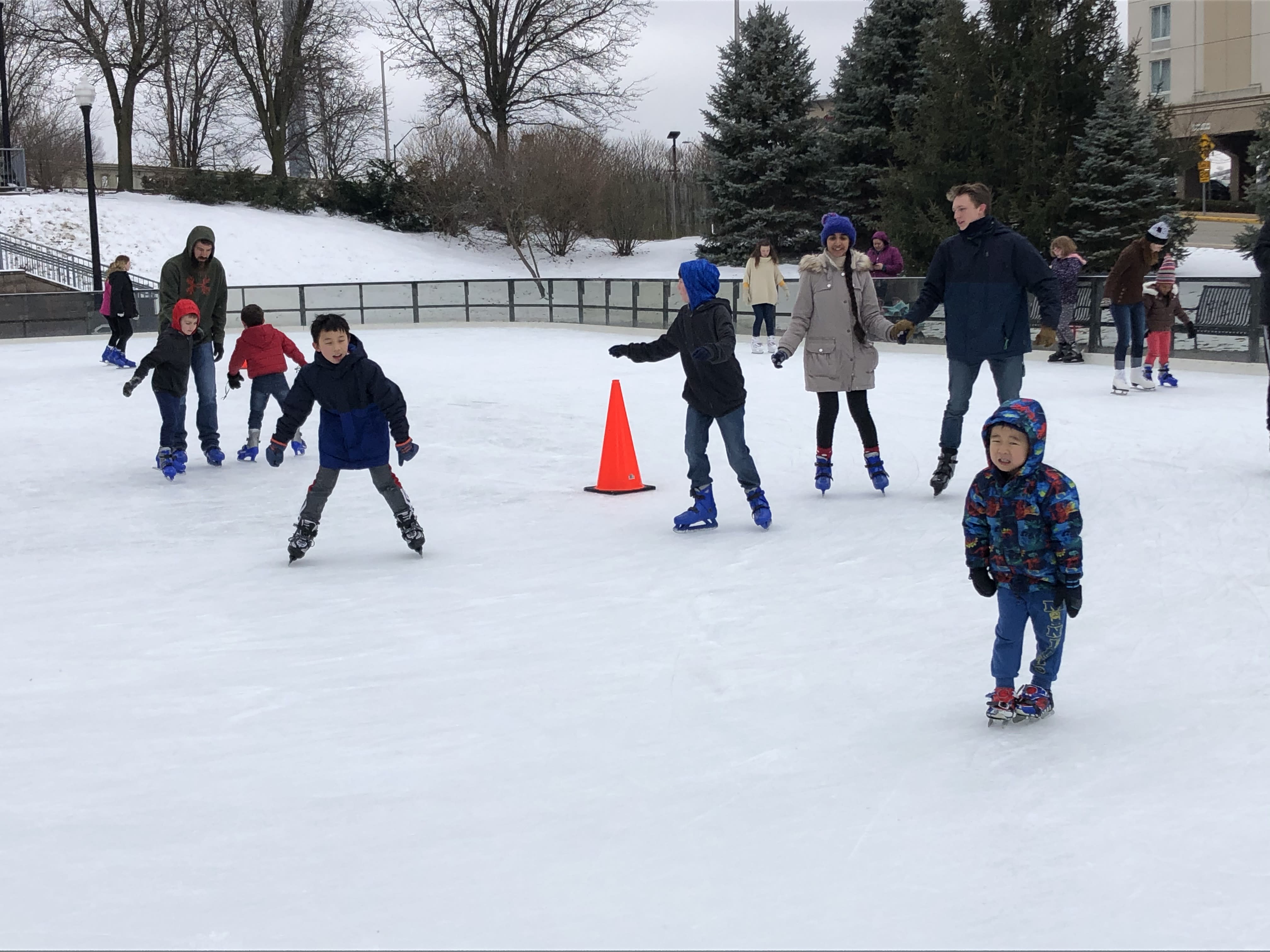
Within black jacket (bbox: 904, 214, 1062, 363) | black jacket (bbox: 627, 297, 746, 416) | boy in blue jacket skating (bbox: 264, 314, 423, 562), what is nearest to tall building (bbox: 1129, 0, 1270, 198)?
black jacket (bbox: 904, 214, 1062, 363)

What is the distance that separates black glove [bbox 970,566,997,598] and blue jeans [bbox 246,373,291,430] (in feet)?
21.1

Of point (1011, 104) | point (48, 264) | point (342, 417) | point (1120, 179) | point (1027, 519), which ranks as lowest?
point (1027, 519)

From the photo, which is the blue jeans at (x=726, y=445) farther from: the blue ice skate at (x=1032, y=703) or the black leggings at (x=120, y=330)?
the black leggings at (x=120, y=330)

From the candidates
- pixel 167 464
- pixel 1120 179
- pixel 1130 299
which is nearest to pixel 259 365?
pixel 167 464

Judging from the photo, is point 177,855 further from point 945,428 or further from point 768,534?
point 945,428

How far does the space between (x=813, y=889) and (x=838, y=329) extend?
15.6 feet

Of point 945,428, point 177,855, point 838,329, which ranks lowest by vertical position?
point 177,855

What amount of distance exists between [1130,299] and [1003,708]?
850 cm

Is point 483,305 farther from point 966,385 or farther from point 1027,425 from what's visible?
point 1027,425

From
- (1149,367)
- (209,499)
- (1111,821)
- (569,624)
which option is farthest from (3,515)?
(1149,367)

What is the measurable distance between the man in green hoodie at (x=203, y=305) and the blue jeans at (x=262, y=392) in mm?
273

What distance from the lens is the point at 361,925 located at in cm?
278

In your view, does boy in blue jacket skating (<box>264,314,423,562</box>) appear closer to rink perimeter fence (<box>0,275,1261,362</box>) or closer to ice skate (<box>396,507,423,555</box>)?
ice skate (<box>396,507,423,555</box>)

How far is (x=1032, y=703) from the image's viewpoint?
3895mm
